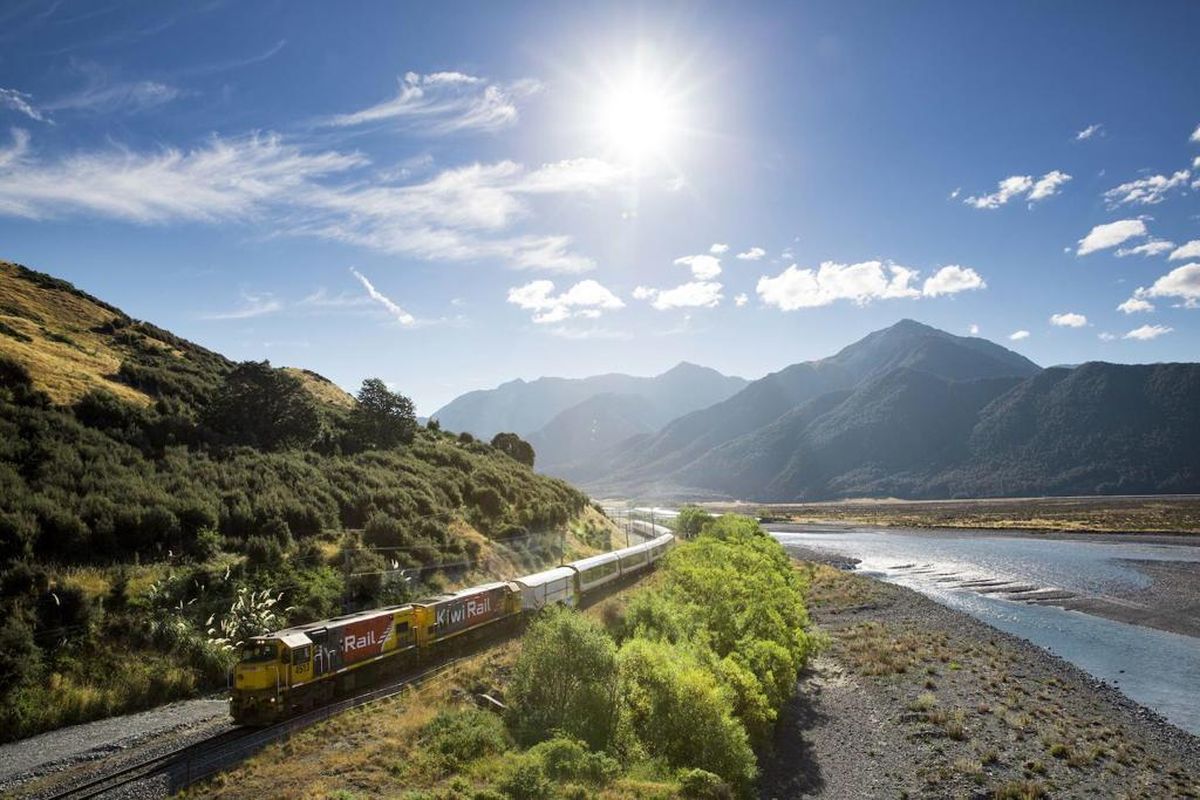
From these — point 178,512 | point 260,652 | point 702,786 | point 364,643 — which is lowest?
point 702,786

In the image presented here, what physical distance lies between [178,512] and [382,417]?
29692mm

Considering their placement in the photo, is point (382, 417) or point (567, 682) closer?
point (567, 682)

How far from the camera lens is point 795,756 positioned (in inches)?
1096

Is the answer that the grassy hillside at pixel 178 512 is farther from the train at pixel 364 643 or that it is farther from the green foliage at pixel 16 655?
the train at pixel 364 643

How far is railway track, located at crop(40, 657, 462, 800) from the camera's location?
1636cm

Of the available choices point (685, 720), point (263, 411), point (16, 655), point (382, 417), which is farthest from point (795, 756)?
point (382, 417)

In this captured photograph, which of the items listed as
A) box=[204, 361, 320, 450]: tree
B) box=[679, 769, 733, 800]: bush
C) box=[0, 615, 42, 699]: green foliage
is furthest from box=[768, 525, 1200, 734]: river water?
box=[204, 361, 320, 450]: tree

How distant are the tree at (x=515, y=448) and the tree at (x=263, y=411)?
118ft

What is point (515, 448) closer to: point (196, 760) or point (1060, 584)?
point (1060, 584)

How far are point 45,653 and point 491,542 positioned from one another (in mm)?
28721

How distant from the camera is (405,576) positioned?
37156 mm

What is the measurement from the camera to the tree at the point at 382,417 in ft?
191

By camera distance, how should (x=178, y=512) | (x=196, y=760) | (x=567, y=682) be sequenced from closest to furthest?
(x=196, y=760)
(x=567, y=682)
(x=178, y=512)

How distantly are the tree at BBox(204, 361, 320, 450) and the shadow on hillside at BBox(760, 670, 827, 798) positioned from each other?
37.0m
